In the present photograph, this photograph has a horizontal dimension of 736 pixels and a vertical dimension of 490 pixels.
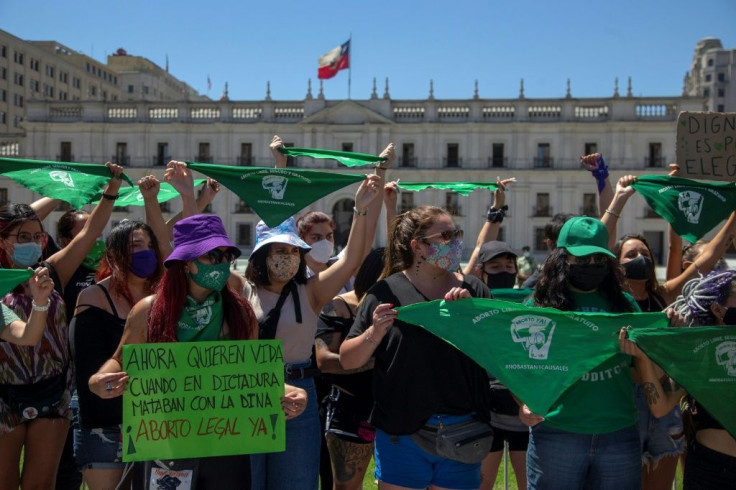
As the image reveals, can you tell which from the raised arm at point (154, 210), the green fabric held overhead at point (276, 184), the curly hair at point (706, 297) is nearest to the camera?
the curly hair at point (706, 297)

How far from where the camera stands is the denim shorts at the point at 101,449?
11.2ft

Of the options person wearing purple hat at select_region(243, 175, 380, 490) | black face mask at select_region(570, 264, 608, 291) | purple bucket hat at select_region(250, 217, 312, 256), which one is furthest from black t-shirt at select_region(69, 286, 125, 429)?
black face mask at select_region(570, 264, 608, 291)

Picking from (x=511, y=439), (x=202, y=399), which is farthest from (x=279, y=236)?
(x=511, y=439)

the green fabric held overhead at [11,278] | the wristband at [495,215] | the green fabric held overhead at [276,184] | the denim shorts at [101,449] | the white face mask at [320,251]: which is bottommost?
the denim shorts at [101,449]

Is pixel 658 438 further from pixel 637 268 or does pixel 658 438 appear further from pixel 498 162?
pixel 498 162

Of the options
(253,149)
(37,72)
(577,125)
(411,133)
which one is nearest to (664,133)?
(577,125)

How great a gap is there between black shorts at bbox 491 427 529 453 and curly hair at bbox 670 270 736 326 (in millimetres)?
1396

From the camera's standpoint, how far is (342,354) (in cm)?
320

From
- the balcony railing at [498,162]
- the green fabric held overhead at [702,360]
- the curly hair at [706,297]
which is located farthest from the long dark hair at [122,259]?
the balcony railing at [498,162]

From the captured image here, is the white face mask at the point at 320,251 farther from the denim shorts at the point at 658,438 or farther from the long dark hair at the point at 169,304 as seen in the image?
the denim shorts at the point at 658,438

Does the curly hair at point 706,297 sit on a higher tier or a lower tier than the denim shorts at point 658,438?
higher

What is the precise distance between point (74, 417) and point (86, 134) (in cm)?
4856

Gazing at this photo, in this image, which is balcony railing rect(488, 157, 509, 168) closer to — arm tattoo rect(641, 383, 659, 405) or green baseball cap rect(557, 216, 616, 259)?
green baseball cap rect(557, 216, 616, 259)

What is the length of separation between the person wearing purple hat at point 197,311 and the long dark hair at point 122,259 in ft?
2.23
